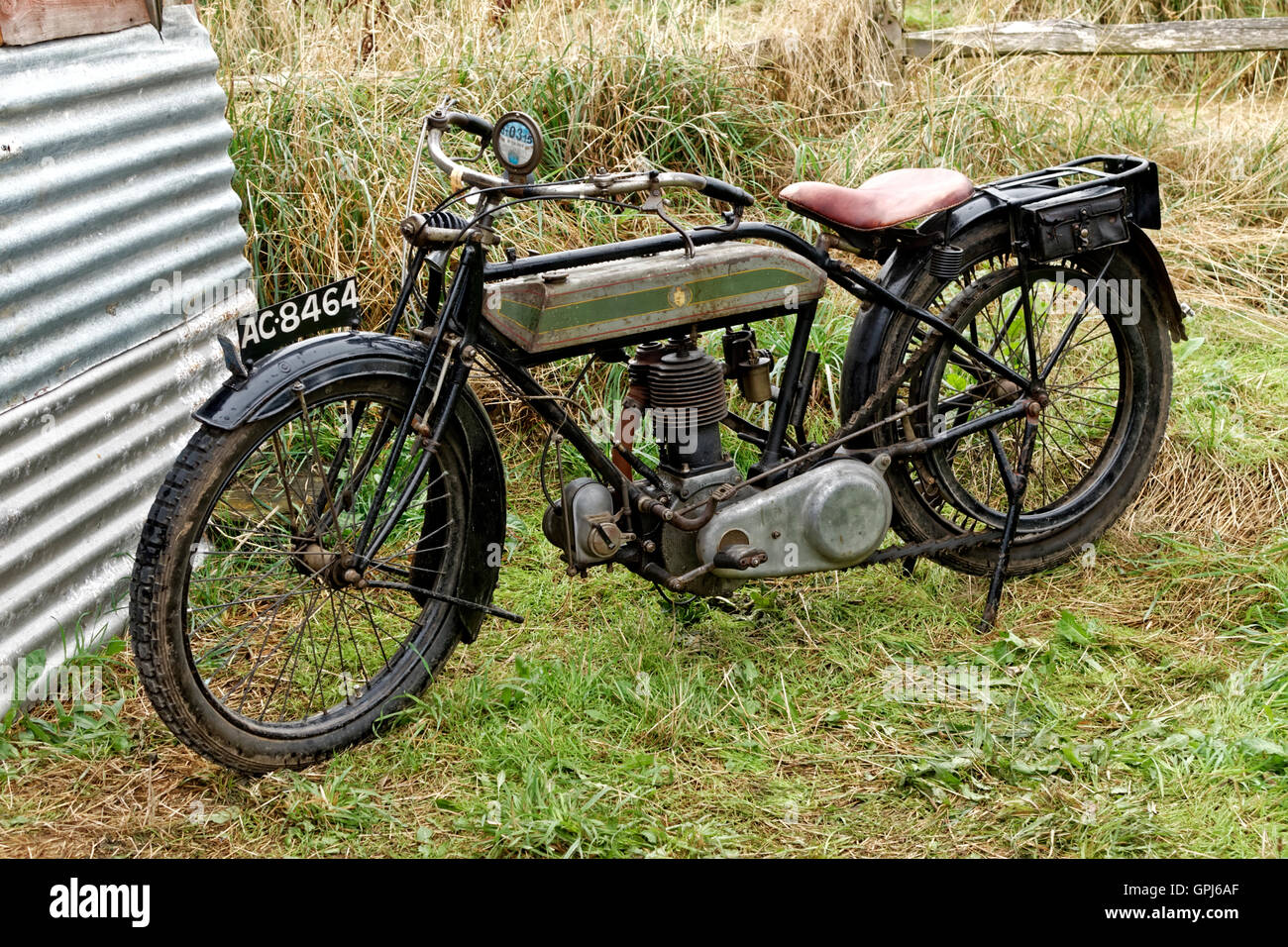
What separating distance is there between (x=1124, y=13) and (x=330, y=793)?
6188mm

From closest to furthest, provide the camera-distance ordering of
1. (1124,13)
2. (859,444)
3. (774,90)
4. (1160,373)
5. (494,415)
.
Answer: (859,444) → (1160,373) → (494,415) → (774,90) → (1124,13)

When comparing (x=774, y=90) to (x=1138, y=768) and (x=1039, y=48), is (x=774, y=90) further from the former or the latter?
(x=1138, y=768)

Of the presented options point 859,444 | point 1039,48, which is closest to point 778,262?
point 859,444

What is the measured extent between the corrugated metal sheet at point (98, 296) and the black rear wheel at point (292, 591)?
1.11 ft

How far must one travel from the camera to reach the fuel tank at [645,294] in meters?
3.16

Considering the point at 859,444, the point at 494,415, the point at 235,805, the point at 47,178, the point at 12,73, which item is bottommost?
the point at 235,805

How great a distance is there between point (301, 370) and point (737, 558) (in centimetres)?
117

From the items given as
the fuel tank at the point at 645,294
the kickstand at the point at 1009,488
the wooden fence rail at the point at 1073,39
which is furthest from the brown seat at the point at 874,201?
the wooden fence rail at the point at 1073,39

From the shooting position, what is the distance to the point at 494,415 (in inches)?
189

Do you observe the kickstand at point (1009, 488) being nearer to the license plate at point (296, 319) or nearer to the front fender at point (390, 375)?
the front fender at point (390, 375)

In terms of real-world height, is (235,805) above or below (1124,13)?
below

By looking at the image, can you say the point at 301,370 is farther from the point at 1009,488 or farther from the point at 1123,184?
the point at 1123,184

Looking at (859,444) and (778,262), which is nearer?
(778,262)

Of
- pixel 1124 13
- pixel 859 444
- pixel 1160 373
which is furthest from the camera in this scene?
pixel 1124 13
